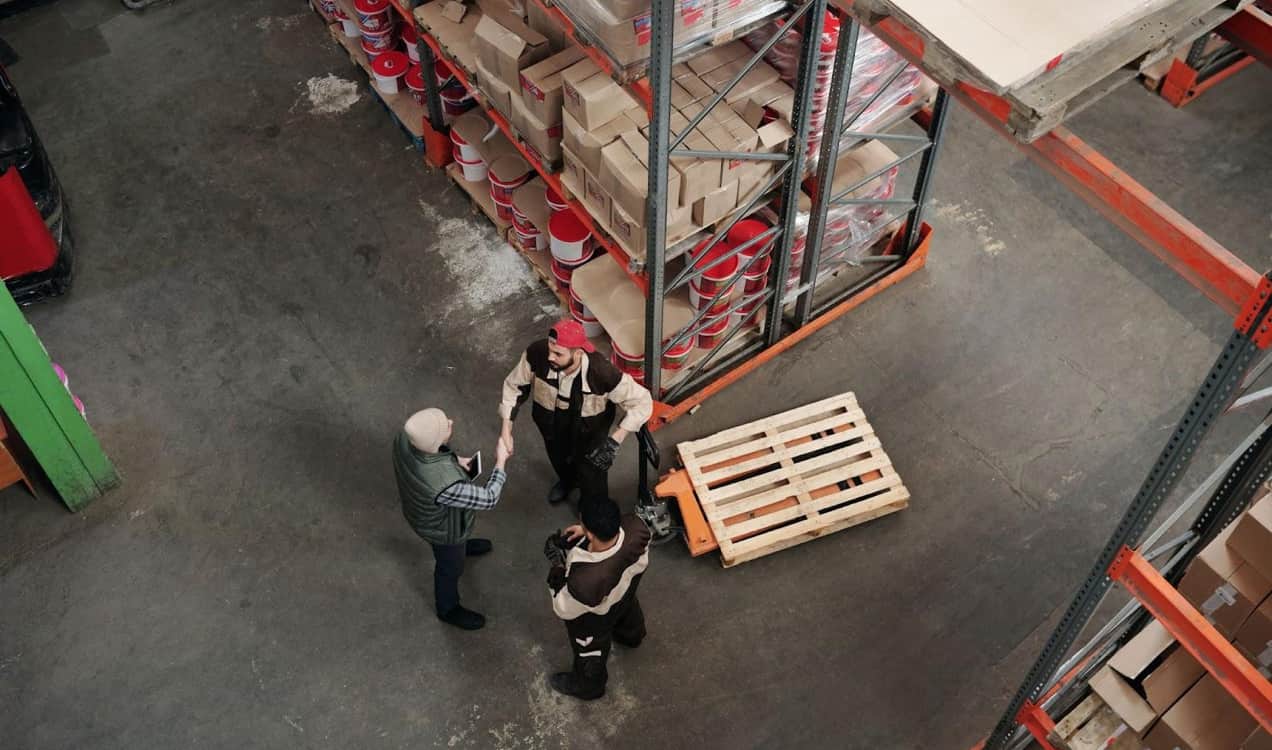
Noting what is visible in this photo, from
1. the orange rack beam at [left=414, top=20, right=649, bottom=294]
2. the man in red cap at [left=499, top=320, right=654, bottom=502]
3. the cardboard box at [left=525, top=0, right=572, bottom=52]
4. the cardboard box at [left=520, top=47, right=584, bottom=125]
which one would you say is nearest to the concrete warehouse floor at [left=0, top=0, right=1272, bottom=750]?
the man in red cap at [left=499, top=320, right=654, bottom=502]

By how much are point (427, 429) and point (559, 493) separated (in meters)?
1.91

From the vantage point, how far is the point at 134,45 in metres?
10.2

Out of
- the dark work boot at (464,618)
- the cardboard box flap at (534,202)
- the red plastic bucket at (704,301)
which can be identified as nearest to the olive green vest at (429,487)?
the dark work boot at (464,618)

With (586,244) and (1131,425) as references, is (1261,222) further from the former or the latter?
(586,244)

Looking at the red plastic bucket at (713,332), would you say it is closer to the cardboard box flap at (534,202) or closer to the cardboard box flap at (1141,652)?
the cardboard box flap at (534,202)

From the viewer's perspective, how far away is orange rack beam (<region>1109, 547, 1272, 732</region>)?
4094 millimetres

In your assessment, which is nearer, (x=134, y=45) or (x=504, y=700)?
(x=504, y=700)

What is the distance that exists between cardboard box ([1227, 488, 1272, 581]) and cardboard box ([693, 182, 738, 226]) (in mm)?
Answer: 3067

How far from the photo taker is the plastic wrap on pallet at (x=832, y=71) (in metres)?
6.14

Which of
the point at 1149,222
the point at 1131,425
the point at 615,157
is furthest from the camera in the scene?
the point at 1131,425

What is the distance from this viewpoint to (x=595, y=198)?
664 cm

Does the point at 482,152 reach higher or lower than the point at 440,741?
higher

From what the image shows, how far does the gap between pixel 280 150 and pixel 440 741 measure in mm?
5254

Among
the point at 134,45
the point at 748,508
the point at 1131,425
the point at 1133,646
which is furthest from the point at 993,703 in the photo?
the point at 134,45
